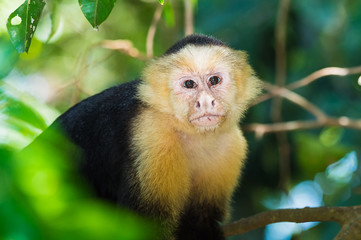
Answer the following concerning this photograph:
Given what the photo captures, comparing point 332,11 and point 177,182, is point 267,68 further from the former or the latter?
point 177,182

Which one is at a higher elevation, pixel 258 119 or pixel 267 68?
pixel 267 68

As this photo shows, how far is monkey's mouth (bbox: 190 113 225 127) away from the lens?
2.54 metres

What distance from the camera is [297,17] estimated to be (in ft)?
18.2

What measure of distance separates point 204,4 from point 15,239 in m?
A: 5.39

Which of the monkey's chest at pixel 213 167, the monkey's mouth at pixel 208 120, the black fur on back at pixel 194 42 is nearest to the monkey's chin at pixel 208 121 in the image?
the monkey's mouth at pixel 208 120

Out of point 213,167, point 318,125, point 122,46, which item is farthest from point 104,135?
point 318,125

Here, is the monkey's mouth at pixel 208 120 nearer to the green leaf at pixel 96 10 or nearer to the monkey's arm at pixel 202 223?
the monkey's arm at pixel 202 223

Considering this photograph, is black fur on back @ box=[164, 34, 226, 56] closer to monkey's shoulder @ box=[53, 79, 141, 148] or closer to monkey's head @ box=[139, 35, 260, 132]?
monkey's head @ box=[139, 35, 260, 132]

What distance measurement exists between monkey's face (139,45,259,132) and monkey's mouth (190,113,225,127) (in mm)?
51

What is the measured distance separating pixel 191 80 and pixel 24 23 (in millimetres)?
1178

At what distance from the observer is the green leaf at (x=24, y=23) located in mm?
1784

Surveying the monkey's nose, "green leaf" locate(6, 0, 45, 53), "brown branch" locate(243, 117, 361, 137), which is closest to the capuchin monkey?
the monkey's nose

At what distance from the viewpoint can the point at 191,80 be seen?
2777 mm

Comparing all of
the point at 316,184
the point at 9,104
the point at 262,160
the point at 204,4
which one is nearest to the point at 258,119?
the point at 262,160
